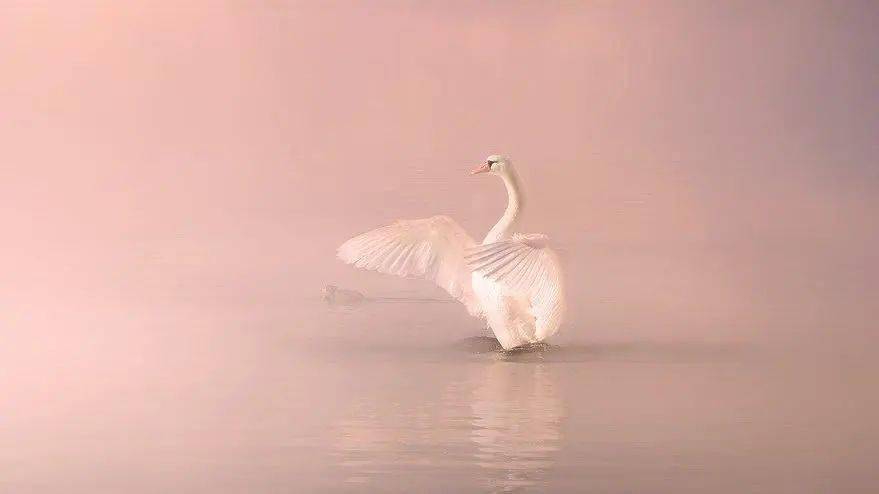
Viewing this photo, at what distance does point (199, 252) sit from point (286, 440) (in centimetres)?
162

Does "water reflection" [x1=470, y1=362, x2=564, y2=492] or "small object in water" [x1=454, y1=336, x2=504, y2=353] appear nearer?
"water reflection" [x1=470, y1=362, x2=564, y2=492]

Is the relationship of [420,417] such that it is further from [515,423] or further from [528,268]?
[528,268]

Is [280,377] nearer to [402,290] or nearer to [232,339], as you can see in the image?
[232,339]

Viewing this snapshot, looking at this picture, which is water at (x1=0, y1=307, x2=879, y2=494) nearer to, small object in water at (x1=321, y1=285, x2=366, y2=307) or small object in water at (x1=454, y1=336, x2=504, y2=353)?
small object in water at (x1=454, y1=336, x2=504, y2=353)

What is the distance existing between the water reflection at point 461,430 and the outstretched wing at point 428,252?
27 centimetres

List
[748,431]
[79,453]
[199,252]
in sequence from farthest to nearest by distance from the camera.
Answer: [199,252]
[748,431]
[79,453]

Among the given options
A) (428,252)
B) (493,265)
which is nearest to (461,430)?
(493,265)

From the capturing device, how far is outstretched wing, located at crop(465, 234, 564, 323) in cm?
245

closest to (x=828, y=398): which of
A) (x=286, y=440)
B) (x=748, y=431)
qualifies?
(x=748, y=431)

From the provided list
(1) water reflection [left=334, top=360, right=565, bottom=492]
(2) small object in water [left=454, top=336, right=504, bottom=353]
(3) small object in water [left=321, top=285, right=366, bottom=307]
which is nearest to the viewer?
(1) water reflection [left=334, top=360, right=565, bottom=492]

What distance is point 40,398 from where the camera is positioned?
2.36m

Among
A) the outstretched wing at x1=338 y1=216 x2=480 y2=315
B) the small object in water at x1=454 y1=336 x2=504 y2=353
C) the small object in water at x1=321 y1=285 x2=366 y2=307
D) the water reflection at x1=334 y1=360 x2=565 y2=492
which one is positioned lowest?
the water reflection at x1=334 y1=360 x2=565 y2=492

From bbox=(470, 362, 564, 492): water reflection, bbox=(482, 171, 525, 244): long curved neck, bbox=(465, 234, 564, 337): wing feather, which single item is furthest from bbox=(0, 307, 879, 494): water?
bbox=(482, 171, 525, 244): long curved neck

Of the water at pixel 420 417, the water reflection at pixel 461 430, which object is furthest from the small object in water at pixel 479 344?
the water reflection at pixel 461 430
